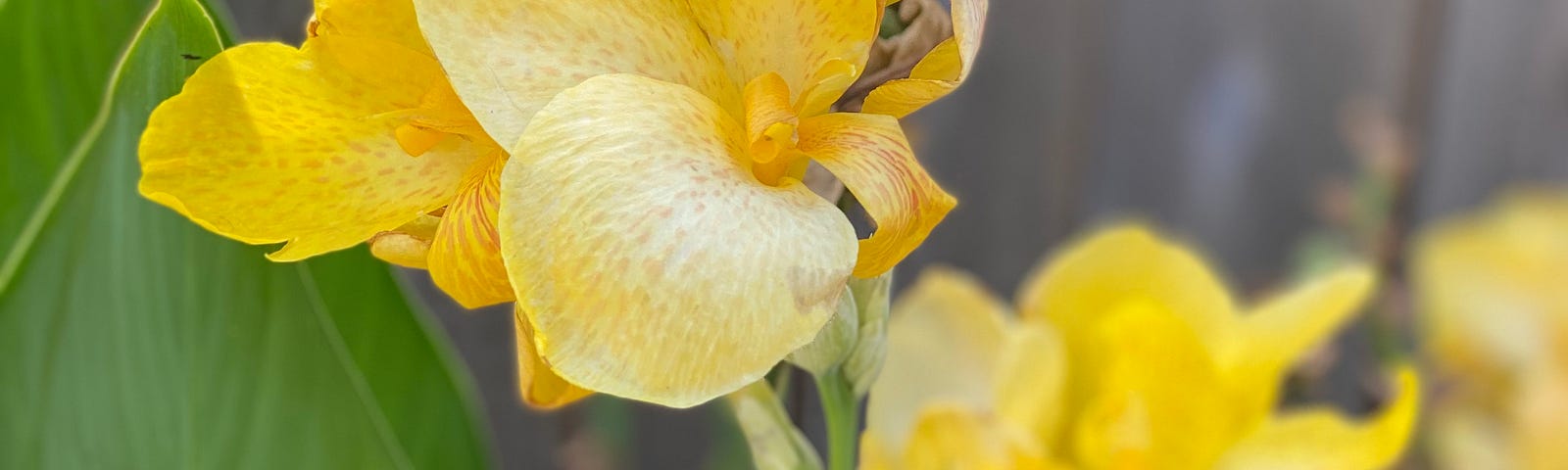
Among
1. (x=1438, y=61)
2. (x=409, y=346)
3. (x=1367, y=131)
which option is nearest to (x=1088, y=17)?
(x=1367, y=131)

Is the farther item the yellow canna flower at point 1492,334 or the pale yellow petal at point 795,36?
the yellow canna flower at point 1492,334

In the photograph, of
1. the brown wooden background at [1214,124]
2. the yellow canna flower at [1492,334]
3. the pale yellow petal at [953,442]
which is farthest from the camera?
the brown wooden background at [1214,124]

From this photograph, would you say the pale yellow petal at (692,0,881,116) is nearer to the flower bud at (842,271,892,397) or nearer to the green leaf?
the flower bud at (842,271,892,397)

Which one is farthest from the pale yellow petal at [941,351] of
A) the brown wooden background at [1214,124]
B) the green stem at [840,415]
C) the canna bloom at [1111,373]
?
the brown wooden background at [1214,124]

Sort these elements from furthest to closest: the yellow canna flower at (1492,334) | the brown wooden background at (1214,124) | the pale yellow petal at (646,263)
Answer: the brown wooden background at (1214,124), the yellow canna flower at (1492,334), the pale yellow petal at (646,263)

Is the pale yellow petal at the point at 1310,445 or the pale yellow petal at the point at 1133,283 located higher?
the pale yellow petal at the point at 1133,283

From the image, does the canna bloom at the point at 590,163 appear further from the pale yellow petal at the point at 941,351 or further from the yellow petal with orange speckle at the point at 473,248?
the pale yellow petal at the point at 941,351
